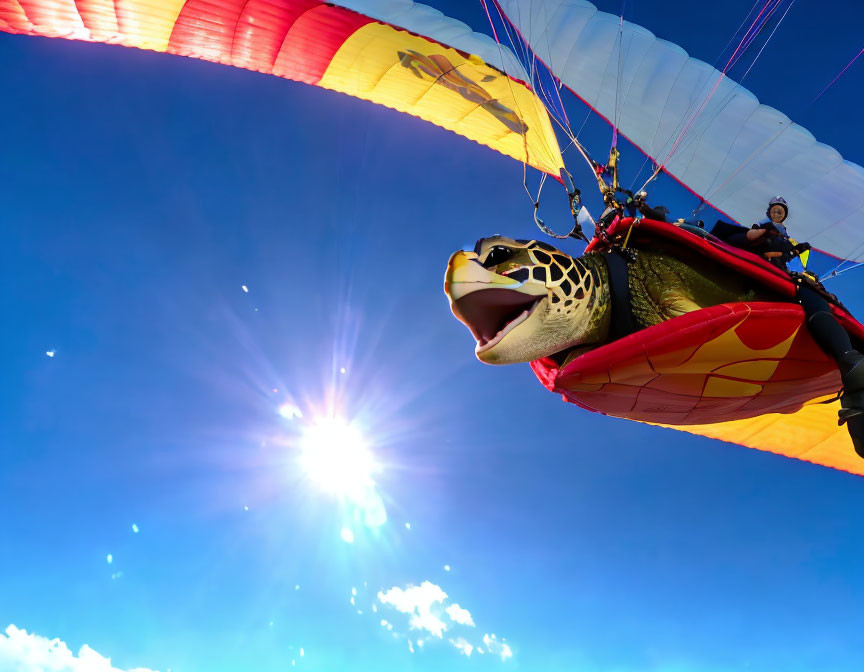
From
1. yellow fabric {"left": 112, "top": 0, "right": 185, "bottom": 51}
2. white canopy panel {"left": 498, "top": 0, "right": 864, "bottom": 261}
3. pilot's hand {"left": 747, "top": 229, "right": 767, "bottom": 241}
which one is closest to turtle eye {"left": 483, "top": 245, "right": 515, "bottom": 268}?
pilot's hand {"left": 747, "top": 229, "right": 767, "bottom": 241}

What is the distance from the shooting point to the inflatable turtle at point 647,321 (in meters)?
2.77

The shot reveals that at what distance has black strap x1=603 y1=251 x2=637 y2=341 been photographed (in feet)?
10.4

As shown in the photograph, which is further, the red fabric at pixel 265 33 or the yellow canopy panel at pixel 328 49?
the red fabric at pixel 265 33

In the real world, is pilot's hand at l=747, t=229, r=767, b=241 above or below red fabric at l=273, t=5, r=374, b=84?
below

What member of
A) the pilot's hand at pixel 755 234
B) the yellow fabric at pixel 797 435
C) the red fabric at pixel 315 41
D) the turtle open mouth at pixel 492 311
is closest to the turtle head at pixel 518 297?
the turtle open mouth at pixel 492 311

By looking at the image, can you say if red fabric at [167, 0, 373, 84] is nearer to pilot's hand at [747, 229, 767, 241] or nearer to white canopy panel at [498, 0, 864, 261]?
white canopy panel at [498, 0, 864, 261]

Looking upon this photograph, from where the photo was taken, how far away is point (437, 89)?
5.36m

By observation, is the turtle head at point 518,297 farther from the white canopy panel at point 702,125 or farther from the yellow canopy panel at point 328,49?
the white canopy panel at point 702,125

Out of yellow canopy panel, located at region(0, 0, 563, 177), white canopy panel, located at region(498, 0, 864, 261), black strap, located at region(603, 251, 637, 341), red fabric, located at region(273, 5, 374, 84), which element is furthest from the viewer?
white canopy panel, located at region(498, 0, 864, 261)

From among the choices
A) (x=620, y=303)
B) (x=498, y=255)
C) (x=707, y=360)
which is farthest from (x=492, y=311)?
(x=707, y=360)

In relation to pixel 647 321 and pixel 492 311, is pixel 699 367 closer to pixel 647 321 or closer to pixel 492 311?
pixel 647 321

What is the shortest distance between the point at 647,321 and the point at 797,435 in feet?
10.3

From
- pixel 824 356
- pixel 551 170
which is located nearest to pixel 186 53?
pixel 551 170

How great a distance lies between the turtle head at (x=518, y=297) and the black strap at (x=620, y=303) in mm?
190
